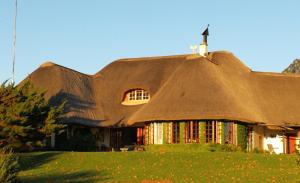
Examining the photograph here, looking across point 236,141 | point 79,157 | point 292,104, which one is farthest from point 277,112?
point 79,157

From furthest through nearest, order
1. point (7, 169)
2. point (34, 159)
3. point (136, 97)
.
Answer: point (136, 97), point (34, 159), point (7, 169)

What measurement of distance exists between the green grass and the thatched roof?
8634 mm

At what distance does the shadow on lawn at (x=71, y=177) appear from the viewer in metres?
23.1

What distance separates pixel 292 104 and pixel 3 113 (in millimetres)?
21323

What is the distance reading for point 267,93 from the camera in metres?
43.6

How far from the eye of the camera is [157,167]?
26.5 m

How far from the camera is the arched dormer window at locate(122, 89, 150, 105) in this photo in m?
43.8

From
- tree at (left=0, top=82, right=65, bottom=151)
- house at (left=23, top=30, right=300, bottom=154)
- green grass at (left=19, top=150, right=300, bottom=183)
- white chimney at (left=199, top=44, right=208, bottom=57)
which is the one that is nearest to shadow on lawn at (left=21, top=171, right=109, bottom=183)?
green grass at (left=19, top=150, right=300, bottom=183)

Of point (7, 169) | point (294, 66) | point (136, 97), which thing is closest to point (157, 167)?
point (7, 169)

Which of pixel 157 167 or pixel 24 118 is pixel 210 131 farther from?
pixel 24 118

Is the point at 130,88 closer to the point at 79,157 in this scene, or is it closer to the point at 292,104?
the point at 292,104

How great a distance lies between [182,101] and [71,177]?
50.7 feet

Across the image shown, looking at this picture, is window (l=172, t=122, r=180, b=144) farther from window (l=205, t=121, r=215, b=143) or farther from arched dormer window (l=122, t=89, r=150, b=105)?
arched dormer window (l=122, t=89, r=150, b=105)

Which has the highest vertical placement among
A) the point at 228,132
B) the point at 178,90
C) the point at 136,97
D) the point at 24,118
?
the point at 178,90
